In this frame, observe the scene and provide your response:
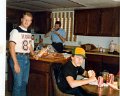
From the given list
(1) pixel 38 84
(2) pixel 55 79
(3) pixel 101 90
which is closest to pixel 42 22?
(1) pixel 38 84

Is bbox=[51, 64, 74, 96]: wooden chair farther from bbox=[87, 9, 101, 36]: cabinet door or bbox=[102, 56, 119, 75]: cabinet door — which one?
bbox=[87, 9, 101, 36]: cabinet door

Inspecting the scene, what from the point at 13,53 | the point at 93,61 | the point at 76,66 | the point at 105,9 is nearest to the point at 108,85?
the point at 76,66

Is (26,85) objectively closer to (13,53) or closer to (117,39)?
(13,53)

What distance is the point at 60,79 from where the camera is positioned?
2.51 meters

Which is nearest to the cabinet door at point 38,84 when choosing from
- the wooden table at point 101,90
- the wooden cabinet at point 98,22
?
the wooden table at point 101,90

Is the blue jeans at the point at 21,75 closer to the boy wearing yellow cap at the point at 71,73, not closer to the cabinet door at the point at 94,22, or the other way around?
the boy wearing yellow cap at the point at 71,73

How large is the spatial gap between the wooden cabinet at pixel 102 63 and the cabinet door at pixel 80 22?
836 millimetres

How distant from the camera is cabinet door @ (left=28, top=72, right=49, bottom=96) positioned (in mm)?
3287

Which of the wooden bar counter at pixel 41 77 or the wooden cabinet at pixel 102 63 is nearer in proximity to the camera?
the wooden bar counter at pixel 41 77

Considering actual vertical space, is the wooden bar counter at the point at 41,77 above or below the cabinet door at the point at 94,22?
below

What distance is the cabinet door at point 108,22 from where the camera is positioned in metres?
5.17

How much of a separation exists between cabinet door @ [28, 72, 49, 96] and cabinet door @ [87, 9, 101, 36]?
261 centimetres

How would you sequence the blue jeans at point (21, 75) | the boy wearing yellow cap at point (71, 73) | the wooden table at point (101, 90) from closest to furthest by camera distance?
the wooden table at point (101, 90)
the boy wearing yellow cap at point (71, 73)
the blue jeans at point (21, 75)

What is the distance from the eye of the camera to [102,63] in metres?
5.16
